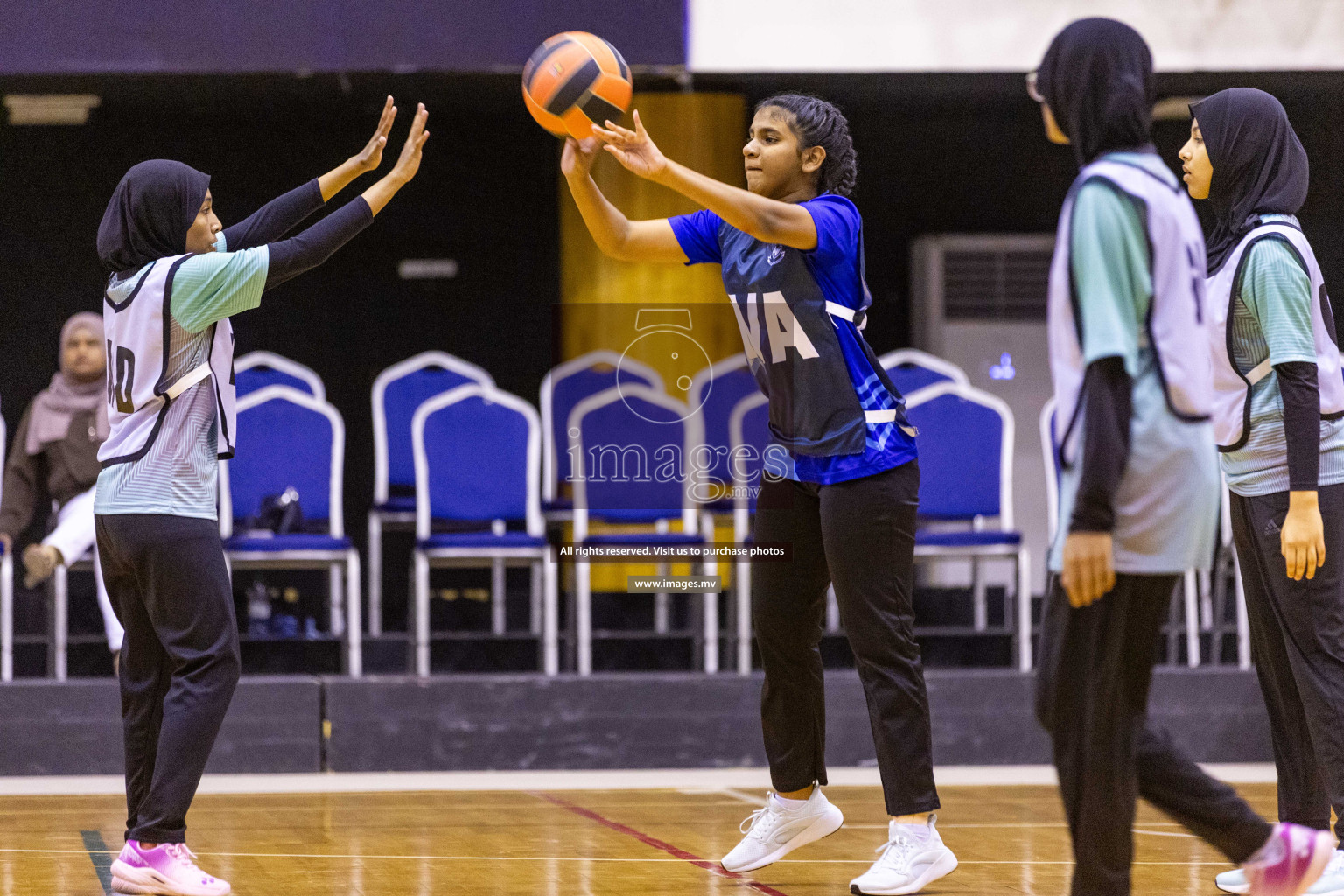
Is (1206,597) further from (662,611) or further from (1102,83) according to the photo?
(1102,83)

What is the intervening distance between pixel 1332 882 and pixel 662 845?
60.1 inches

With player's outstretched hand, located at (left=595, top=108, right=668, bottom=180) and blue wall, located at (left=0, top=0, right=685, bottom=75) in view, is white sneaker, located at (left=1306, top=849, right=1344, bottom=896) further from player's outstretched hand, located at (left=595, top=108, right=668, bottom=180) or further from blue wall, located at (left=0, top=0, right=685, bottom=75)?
blue wall, located at (left=0, top=0, right=685, bottom=75)

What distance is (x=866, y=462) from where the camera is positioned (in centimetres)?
316

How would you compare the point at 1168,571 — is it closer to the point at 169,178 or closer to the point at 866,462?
the point at 866,462

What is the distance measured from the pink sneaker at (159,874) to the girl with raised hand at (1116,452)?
5.81 feet

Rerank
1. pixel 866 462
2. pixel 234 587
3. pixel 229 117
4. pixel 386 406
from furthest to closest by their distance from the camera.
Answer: pixel 229 117 < pixel 234 587 < pixel 386 406 < pixel 866 462

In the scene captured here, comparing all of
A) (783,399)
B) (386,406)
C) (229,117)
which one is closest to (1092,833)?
(783,399)

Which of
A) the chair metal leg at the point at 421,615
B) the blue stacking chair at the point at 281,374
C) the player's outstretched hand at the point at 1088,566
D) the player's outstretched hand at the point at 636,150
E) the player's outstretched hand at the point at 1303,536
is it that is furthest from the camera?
the blue stacking chair at the point at 281,374

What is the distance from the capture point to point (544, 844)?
385cm

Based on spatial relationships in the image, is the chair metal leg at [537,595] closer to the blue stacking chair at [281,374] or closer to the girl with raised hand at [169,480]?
the blue stacking chair at [281,374]

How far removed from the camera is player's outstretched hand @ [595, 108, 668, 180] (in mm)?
2859

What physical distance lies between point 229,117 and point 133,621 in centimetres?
553

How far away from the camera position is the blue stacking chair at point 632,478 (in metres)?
5.70

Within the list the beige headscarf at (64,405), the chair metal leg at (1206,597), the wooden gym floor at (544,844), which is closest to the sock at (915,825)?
the wooden gym floor at (544,844)
